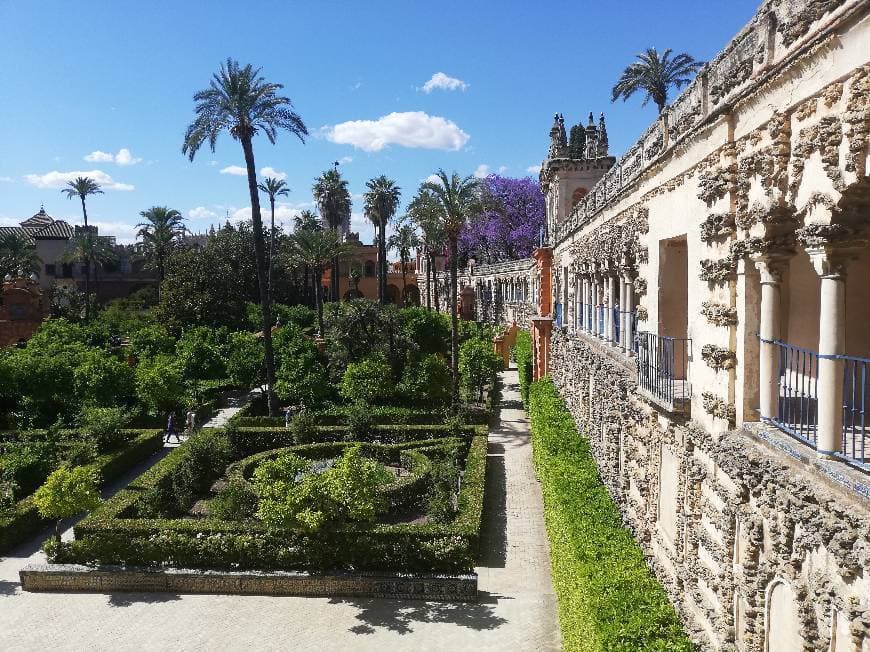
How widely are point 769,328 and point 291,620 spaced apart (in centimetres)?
1169

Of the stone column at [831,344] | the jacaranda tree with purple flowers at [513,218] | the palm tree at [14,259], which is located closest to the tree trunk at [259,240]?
the stone column at [831,344]

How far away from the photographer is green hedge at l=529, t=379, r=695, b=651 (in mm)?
8430

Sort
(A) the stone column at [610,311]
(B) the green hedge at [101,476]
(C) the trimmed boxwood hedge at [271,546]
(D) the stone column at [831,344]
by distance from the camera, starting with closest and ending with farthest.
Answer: (D) the stone column at [831,344] < (C) the trimmed boxwood hedge at [271,546] < (A) the stone column at [610,311] < (B) the green hedge at [101,476]

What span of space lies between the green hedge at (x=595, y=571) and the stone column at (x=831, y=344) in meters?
3.98

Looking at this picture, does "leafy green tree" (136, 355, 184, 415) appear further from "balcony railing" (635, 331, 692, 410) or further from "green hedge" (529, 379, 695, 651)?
"balcony railing" (635, 331, 692, 410)

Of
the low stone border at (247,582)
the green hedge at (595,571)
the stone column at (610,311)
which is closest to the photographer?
the green hedge at (595,571)

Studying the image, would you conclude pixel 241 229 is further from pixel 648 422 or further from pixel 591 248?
pixel 648 422

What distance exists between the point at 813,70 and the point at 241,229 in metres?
61.3

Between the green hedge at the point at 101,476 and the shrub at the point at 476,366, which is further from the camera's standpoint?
the shrub at the point at 476,366

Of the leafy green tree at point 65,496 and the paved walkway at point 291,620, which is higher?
the leafy green tree at point 65,496

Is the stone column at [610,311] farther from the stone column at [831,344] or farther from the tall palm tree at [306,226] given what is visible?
the tall palm tree at [306,226]

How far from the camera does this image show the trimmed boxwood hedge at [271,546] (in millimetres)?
14898

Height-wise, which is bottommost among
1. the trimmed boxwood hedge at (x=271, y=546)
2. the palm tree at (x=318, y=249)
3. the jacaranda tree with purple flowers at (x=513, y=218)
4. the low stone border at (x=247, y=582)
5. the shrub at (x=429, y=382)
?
the low stone border at (x=247, y=582)

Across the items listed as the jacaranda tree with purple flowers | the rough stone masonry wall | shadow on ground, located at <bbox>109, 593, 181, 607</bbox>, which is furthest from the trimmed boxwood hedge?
the jacaranda tree with purple flowers
